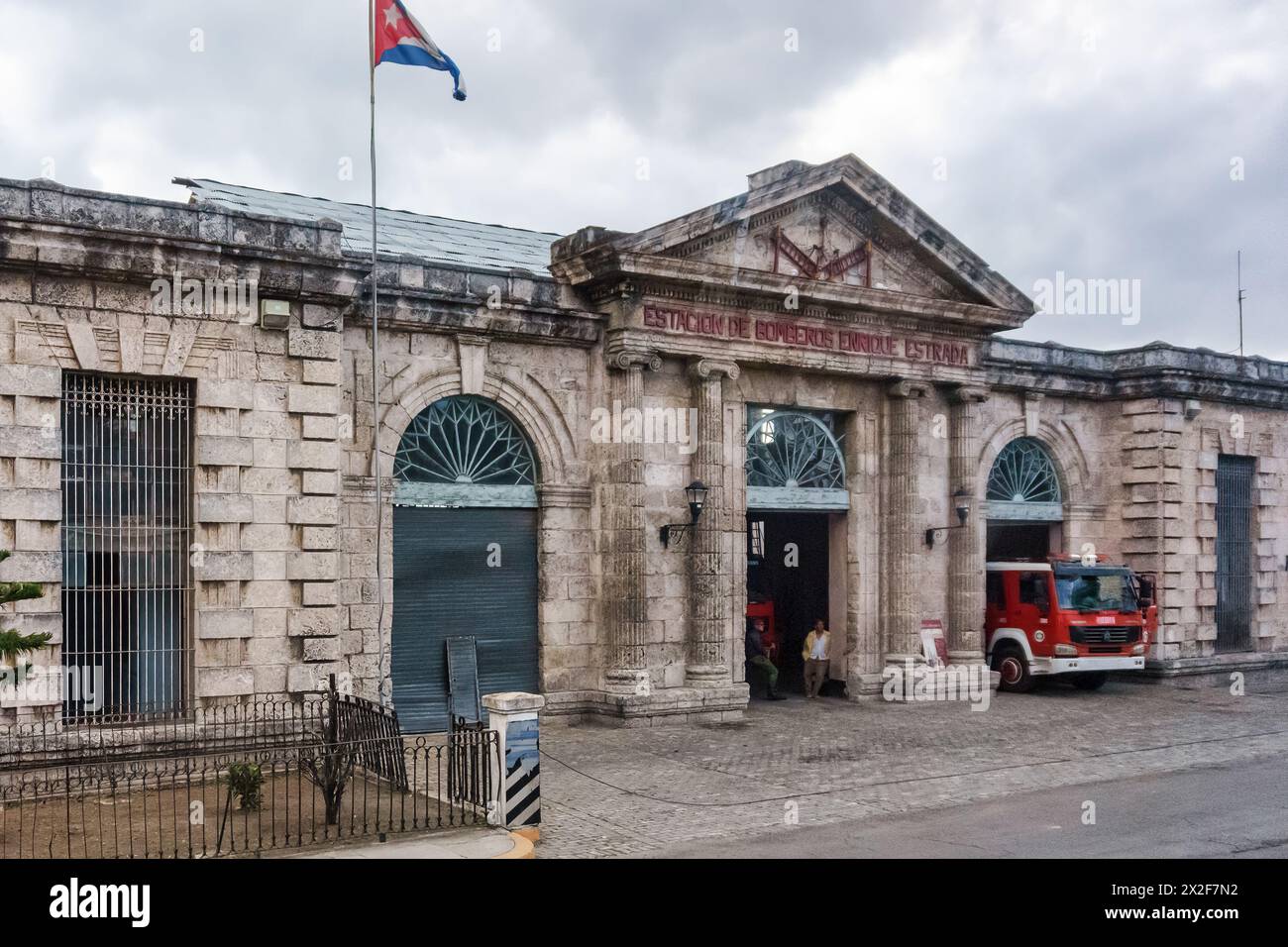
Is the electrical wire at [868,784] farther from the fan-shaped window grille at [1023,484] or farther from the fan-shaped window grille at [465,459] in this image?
the fan-shaped window grille at [1023,484]

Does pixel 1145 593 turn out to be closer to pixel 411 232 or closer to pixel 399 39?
pixel 411 232

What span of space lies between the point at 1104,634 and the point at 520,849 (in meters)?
14.8

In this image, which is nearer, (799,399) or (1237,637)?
(799,399)

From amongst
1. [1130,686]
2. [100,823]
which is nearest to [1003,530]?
[1130,686]

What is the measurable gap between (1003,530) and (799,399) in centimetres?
760

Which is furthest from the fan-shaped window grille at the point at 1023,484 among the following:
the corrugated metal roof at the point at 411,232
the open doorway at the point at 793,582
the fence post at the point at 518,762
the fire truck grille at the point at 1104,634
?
the fence post at the point at 518,762

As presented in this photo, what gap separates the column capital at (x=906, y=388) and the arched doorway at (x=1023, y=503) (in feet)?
10.5

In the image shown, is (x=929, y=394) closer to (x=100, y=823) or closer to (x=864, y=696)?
(x=864, y=696)

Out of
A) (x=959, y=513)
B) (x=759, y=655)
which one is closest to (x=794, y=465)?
(x=959, y=513)

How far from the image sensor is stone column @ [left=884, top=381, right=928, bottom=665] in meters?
21.6

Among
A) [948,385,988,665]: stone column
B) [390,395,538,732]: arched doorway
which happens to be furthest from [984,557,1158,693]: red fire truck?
[390,395,538,732]: arched doorway

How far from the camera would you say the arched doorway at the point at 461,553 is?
1773 centimetres

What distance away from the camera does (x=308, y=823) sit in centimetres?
1191

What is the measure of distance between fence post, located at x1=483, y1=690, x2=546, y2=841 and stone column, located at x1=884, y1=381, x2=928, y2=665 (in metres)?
10.8
